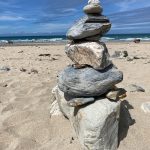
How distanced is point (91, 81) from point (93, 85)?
0.23 ft

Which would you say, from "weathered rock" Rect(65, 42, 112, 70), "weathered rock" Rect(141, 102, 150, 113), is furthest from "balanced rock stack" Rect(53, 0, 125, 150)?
"weathered rock" Rect(141, 102, 150, 113)

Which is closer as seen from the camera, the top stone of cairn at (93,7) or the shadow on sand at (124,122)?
the top stone of cairn at (93,7)

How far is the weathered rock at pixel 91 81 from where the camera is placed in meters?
4.80

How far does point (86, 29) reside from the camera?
4.85 meters

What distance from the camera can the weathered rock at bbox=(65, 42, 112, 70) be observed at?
477cm

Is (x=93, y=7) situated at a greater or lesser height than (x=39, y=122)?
greater

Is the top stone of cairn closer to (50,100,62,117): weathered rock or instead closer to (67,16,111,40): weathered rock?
(67,16,111,40): weathered rock

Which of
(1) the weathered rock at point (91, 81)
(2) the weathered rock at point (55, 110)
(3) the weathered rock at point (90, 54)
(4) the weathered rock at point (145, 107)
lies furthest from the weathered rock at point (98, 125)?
(4) the weathered rock at point (145, 107)

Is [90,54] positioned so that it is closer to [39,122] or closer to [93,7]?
[93,7]

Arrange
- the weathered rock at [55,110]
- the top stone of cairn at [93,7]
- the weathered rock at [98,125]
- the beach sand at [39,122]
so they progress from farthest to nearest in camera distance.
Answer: the weathered rock at [55,110]
the beach sand at [39,122]
the top stone of cairn at [93,7]
the weathered rock at [98,125]

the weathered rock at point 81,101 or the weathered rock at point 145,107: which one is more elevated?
the weathered rock at point 81,101

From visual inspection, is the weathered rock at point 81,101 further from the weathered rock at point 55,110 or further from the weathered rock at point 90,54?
the weathered rock at point 55,110

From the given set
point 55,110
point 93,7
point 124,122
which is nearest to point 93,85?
point 124,122

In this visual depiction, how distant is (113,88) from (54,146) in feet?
4.37
